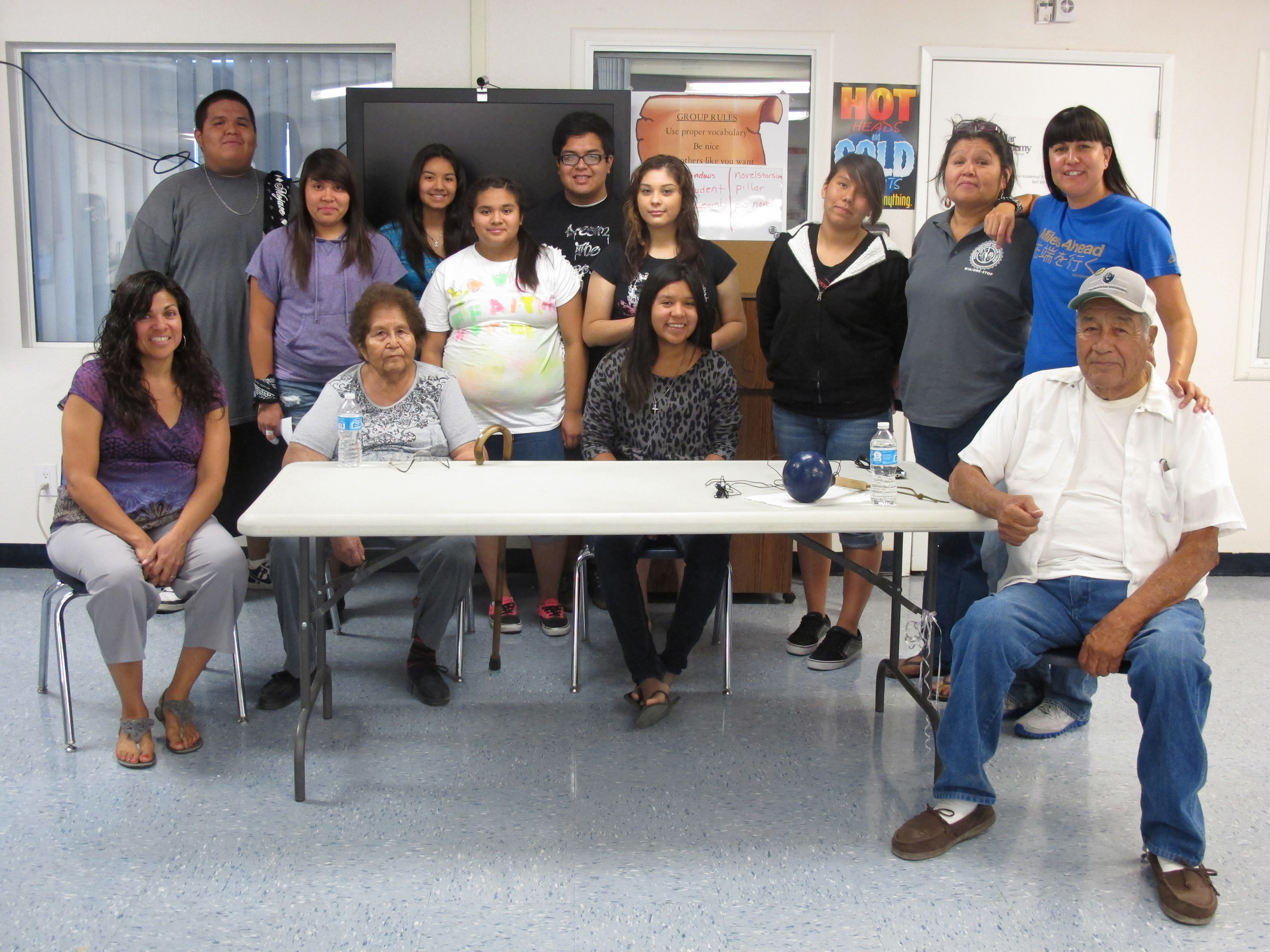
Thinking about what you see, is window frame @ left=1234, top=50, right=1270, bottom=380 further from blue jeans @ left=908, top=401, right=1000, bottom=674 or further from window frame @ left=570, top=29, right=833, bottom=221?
blue jeans @ left=908, top=401, right=1000, bottom=674

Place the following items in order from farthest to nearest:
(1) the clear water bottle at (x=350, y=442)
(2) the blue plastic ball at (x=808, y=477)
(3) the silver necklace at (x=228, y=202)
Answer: (3) the silver necklace at (x=228, y=202) < (1) the clear water bottle at (x=350, y=442) < (2) the blue plastic ball at (x=808, y=477)

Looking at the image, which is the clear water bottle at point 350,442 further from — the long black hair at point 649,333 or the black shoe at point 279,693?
the long black hair at point 649,333

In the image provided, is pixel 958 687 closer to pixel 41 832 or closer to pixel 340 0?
pixel 41 832

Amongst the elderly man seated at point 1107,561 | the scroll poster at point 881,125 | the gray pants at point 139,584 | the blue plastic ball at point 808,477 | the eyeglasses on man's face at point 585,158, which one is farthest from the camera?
the scroll poster at point 881,125

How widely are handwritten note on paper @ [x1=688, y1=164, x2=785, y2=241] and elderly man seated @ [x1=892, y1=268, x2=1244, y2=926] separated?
80.5 inches

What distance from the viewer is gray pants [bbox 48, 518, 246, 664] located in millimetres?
2541

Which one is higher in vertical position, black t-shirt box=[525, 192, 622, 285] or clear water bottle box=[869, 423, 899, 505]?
black t-shirt box=[525, 192, 622, 285]

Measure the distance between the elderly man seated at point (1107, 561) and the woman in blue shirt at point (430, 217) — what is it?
1995 millimetres

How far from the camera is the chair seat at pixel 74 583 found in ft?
8.59

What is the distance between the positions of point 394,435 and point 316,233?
86cm

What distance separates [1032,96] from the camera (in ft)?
13.8

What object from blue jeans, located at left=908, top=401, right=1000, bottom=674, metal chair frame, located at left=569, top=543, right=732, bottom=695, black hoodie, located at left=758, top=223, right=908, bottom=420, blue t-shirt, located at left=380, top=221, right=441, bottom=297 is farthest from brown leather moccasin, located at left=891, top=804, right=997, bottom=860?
blue t-shirt, located at left=380, top=221, right=441, bottom=297

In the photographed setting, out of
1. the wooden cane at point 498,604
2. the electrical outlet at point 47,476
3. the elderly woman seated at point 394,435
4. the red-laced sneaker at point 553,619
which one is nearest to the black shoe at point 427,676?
the elderly woman seated at point 394,435

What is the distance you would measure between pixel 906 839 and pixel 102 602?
1.86 meters
